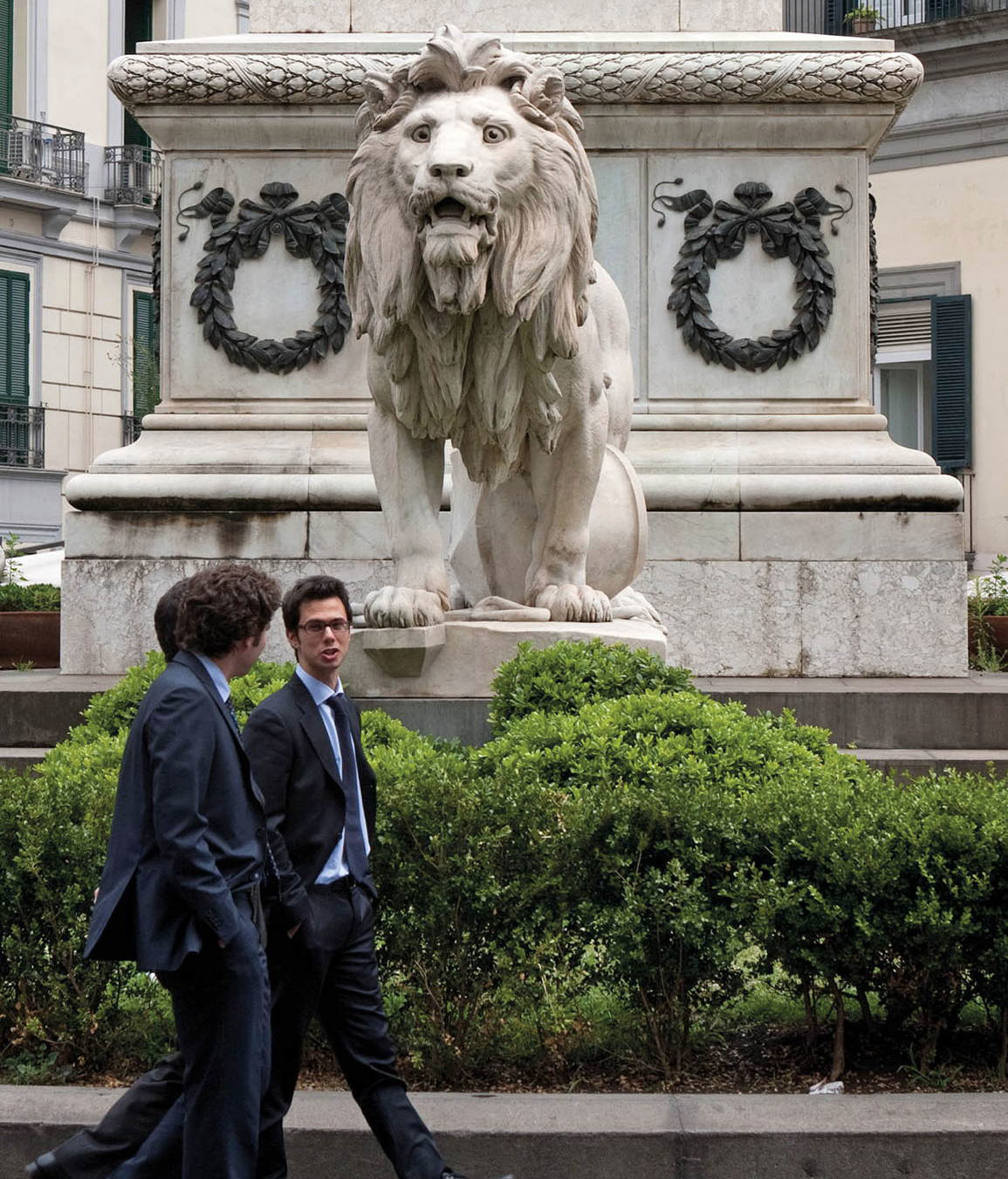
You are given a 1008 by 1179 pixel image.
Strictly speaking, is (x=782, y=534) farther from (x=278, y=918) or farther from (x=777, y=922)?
(x=278, y=918)

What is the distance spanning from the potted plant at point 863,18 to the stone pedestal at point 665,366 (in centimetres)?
1600

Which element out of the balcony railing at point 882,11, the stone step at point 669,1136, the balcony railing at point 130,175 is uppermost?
the balcony railing at point 882,11

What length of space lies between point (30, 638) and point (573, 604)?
4977 mm

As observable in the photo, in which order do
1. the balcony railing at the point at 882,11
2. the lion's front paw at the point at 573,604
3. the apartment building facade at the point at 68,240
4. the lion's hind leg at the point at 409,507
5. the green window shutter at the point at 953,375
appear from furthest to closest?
the apartment building facade at the point at 68,240, the balcony railing at the point at 882,11, the green window shutter at the point at 953,375, the lion's front paw at the point at 573,604, the lion's hind leg at the point at 409,507

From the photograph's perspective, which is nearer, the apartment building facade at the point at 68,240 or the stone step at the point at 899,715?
the stone step at the point at 899,715

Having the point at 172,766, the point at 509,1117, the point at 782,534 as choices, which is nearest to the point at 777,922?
the point at 509,1117

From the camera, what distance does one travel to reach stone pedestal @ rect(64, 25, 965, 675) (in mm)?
10211

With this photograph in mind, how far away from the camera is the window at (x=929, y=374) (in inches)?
1016

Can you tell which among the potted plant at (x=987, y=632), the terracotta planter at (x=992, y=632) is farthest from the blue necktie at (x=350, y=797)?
the terracotta planter at (x=992, y=632)

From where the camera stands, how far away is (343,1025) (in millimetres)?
4012

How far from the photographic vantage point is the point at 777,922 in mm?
4566

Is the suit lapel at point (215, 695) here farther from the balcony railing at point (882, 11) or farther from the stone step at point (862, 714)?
the balcony railing at point (882, 11)

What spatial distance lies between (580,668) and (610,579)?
1.45m

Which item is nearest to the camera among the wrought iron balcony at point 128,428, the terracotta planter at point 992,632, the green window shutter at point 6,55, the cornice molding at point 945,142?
the terracotta planter at point 992,632
